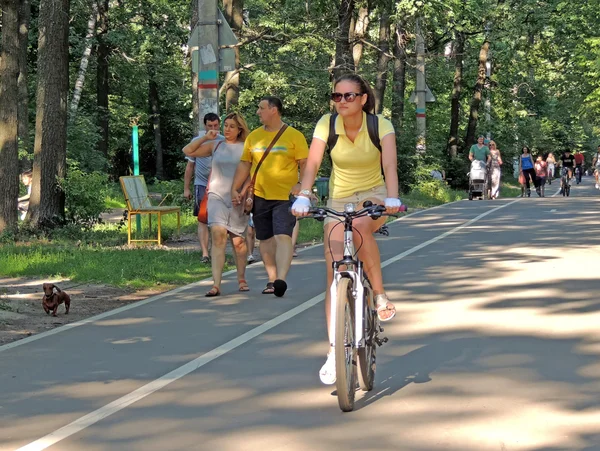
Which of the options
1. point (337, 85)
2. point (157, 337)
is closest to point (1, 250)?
point (157, 337)

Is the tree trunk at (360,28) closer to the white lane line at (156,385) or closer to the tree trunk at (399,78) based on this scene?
the tree trunk at (399,78)

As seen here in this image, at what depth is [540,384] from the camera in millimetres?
7492

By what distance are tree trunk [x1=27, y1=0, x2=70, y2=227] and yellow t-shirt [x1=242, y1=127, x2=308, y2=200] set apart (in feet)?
27.4

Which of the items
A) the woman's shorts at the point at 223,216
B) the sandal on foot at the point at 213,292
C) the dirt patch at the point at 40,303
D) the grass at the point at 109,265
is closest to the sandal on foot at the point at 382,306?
the dirt patch at the point at 40,303

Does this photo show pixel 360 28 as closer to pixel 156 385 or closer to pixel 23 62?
pixel 23 62

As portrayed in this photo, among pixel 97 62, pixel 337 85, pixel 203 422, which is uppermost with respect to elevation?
pixel 97 62

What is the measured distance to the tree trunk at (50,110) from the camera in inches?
769

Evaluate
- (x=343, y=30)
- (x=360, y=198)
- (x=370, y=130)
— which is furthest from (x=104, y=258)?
(x=343, y=30)

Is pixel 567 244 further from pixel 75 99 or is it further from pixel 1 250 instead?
pixel 75 99

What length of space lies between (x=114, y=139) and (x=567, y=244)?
132ft

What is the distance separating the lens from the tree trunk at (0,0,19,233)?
63.8 ft

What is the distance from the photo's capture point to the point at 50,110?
1972cm

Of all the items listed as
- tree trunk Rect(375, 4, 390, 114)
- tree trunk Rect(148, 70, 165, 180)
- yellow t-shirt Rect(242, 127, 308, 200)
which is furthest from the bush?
tree trunk Rect(148, 70, 165, 180)

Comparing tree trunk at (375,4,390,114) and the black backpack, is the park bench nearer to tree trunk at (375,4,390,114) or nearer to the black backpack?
the black backpack
